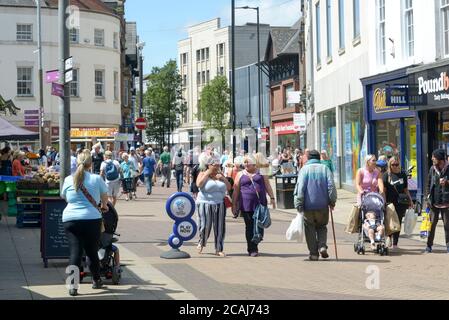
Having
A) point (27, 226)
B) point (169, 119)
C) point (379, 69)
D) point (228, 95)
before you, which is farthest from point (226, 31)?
point (27, 226)

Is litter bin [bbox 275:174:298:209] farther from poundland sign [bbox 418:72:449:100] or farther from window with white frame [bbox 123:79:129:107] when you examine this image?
window with white frame [bbox 123:79:129:107]

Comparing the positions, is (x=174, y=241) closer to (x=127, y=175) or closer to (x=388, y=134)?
(x=388, y=134)

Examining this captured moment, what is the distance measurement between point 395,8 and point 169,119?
47.9m

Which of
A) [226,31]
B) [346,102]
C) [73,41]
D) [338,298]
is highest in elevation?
[226,31]

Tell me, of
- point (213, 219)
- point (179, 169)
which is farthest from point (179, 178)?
point (213, 219)

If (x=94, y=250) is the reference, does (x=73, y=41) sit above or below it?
above

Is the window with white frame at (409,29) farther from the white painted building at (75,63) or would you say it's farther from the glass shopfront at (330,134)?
the white painted building at (75,63)

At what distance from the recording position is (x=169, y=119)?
69750 millimetres

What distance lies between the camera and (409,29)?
22.3 meters

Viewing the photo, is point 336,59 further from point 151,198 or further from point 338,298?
point 338,298

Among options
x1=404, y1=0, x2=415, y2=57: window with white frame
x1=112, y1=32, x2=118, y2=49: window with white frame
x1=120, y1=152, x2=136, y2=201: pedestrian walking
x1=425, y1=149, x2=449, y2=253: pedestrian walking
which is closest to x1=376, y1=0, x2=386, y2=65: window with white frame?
x1=404, y1=0, x2=415, y2=57: window with white frame

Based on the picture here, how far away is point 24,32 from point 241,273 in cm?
4558

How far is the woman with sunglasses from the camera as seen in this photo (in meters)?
14.4

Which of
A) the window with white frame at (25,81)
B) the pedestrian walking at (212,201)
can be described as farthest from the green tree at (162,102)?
the pedestrian walking at (212,201)
